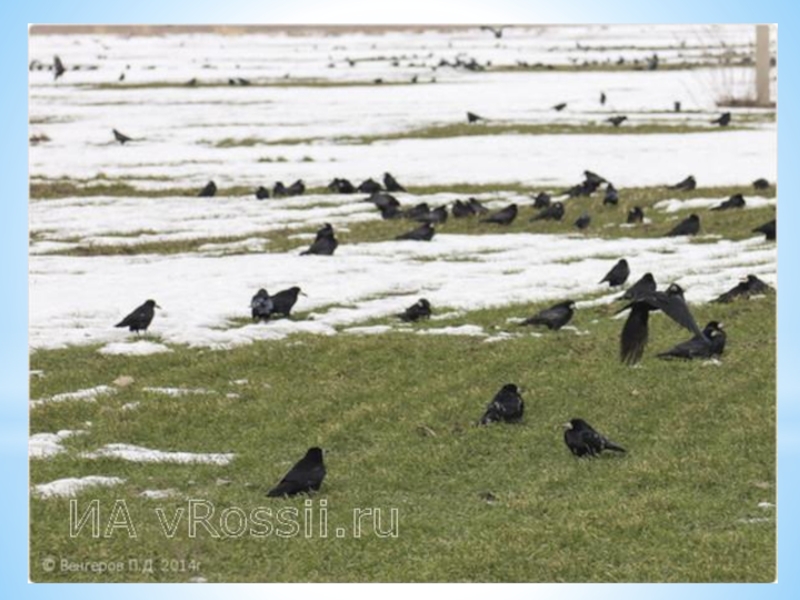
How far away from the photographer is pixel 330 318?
23.2 metres

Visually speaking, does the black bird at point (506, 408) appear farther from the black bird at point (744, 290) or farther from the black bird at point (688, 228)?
the black bird at point (688, 228)

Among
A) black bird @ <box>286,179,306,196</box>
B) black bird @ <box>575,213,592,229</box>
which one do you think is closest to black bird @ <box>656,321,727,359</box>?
black bird @ <box>575,213,592,229</box>

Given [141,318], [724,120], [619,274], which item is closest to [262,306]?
[141,318]

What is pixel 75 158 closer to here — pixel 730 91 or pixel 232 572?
pixel 730 91

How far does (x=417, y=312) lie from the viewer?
22.8m

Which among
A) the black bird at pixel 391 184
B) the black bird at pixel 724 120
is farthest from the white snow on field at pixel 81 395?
the black bird at pixel 724 120

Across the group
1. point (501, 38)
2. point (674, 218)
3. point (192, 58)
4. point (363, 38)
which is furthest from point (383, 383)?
point (363, 38)

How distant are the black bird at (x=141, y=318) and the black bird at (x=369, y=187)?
16.4 metres

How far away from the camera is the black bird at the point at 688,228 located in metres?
30.4

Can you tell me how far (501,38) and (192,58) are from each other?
3584cm

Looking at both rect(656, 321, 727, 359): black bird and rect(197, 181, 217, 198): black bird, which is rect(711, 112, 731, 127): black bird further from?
rect(656, 321, 727, 359): black bird

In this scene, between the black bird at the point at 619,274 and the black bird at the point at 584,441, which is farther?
the black bird at the point at 619,274

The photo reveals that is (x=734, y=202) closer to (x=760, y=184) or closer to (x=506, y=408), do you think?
(x=760, y=184)

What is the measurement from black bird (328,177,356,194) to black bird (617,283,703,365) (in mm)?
20485
